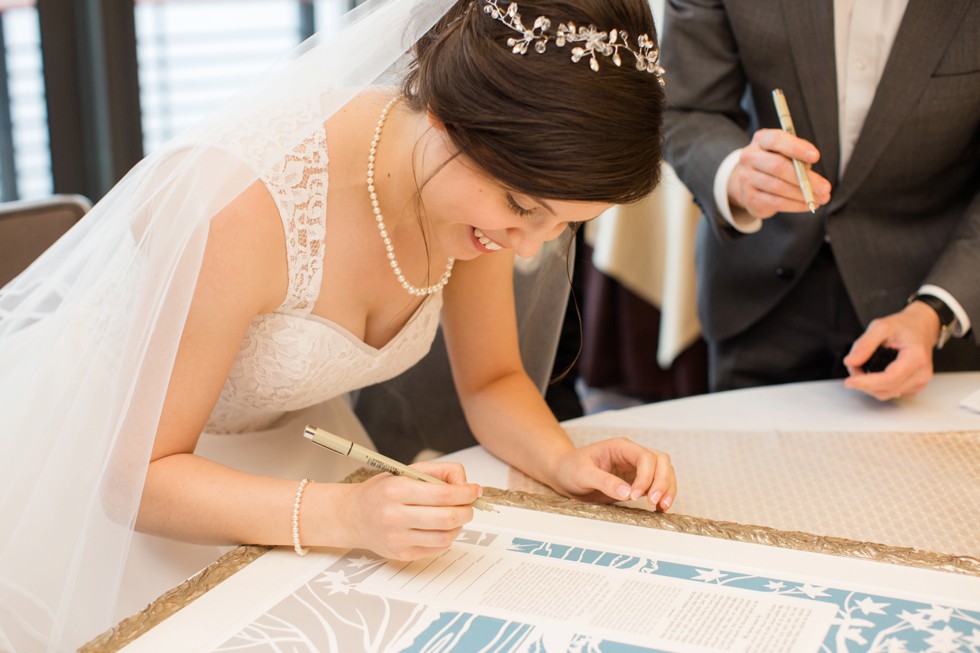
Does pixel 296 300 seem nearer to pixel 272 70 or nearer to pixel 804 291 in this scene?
pixel 272 70

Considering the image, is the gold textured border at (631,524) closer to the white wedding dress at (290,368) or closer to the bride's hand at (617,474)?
the bride's hand at (617,474)

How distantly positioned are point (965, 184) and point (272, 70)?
4.42 feet

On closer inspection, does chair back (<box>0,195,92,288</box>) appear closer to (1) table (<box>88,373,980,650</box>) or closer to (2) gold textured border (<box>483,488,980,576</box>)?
(1) table (<box>88,373,980,650</box>)

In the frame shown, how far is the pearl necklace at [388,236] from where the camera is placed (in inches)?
55.7

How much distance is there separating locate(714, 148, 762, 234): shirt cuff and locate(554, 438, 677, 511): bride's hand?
66cm

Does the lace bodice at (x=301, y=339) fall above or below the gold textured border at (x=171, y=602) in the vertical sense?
above

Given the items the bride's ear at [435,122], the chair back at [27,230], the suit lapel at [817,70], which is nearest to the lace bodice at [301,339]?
the bride's ear at [435,122]

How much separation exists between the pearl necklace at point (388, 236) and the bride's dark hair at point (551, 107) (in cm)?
20

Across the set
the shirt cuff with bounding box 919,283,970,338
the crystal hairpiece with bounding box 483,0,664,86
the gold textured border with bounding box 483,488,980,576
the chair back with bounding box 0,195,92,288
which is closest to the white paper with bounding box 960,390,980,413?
the shirt cuff with bounding box 919,283,970,338

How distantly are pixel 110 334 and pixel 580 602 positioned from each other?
663 millimetres

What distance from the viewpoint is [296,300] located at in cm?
139

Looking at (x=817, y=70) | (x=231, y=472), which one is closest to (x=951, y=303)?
(x=817, y=70)

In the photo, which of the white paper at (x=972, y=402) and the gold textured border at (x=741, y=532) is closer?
the gold textured border at (x=741, y=532)

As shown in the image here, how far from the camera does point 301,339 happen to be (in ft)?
4.62
